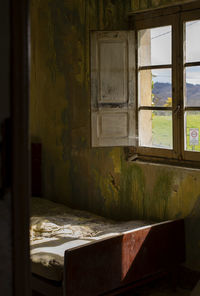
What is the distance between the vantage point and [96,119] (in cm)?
431

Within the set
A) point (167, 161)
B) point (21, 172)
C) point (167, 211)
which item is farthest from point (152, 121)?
point (21, 172)

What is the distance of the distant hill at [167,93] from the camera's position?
3.75 meters

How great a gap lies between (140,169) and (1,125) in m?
3.43

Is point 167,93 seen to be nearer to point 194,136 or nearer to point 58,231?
point 194,136

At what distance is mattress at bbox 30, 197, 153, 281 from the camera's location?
302 cm

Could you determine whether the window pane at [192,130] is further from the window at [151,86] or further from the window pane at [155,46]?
the window pane at [155,46]

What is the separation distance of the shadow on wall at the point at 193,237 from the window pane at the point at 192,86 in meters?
0.86

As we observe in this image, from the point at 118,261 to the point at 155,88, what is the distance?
5.74 ft

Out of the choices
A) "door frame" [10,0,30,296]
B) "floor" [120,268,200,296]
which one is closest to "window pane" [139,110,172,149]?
"floor" [120,268,200,296]

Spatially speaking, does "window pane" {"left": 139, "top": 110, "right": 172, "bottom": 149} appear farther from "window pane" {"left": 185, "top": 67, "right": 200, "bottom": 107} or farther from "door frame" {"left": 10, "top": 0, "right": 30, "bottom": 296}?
"door frame" {"left": 10, "top": 0, "right": 30, "bottom": 296}

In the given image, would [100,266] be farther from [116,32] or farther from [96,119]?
[116,32]

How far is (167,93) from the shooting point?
13.1 ft

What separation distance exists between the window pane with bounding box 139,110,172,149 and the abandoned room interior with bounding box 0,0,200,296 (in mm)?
10

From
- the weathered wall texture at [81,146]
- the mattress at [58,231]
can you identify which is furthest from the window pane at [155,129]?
the mattress at [58,231]
